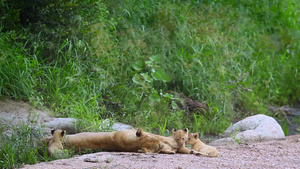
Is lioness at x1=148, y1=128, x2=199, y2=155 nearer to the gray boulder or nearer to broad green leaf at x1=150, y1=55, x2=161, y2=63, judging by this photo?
the gray boulder

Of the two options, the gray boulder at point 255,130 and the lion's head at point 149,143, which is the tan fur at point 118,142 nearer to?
the lion's head at point 149,143

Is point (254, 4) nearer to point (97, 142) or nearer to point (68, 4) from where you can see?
point (68, 4)

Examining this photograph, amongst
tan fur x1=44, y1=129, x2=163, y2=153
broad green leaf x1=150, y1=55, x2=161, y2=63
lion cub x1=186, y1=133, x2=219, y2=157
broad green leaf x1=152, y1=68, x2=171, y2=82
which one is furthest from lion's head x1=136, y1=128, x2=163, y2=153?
broad green leaf x1=150, y1=55, x2=161, y2=63

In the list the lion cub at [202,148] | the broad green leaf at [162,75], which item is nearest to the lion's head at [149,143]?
the lion cub at [202,148]

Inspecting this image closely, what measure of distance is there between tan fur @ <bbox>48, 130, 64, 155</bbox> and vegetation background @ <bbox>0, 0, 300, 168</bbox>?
222 millimetres

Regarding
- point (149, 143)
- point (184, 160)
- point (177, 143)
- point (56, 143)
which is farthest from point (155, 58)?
point (184, 160)

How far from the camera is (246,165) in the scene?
464 cm

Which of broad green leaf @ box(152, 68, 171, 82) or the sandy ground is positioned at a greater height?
broad green leaf @ box(152, 68, 171, 82)

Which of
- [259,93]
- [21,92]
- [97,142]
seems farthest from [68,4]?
[259,93]

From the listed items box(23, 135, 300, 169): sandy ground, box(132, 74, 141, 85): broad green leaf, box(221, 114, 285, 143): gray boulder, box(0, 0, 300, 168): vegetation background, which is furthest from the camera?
box(132, 74, 141, 85): broad green leaf

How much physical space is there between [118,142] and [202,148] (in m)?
1.03

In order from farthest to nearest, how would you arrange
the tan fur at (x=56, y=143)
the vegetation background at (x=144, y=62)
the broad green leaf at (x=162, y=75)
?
1. the broad green leaf at (x=162, y=75)
2. the vegetation background at (x=144, y=62)
3. the tan fur at (x=56, y=143)

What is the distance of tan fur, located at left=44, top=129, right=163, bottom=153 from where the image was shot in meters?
5.21

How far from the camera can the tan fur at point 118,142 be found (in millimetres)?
5214
